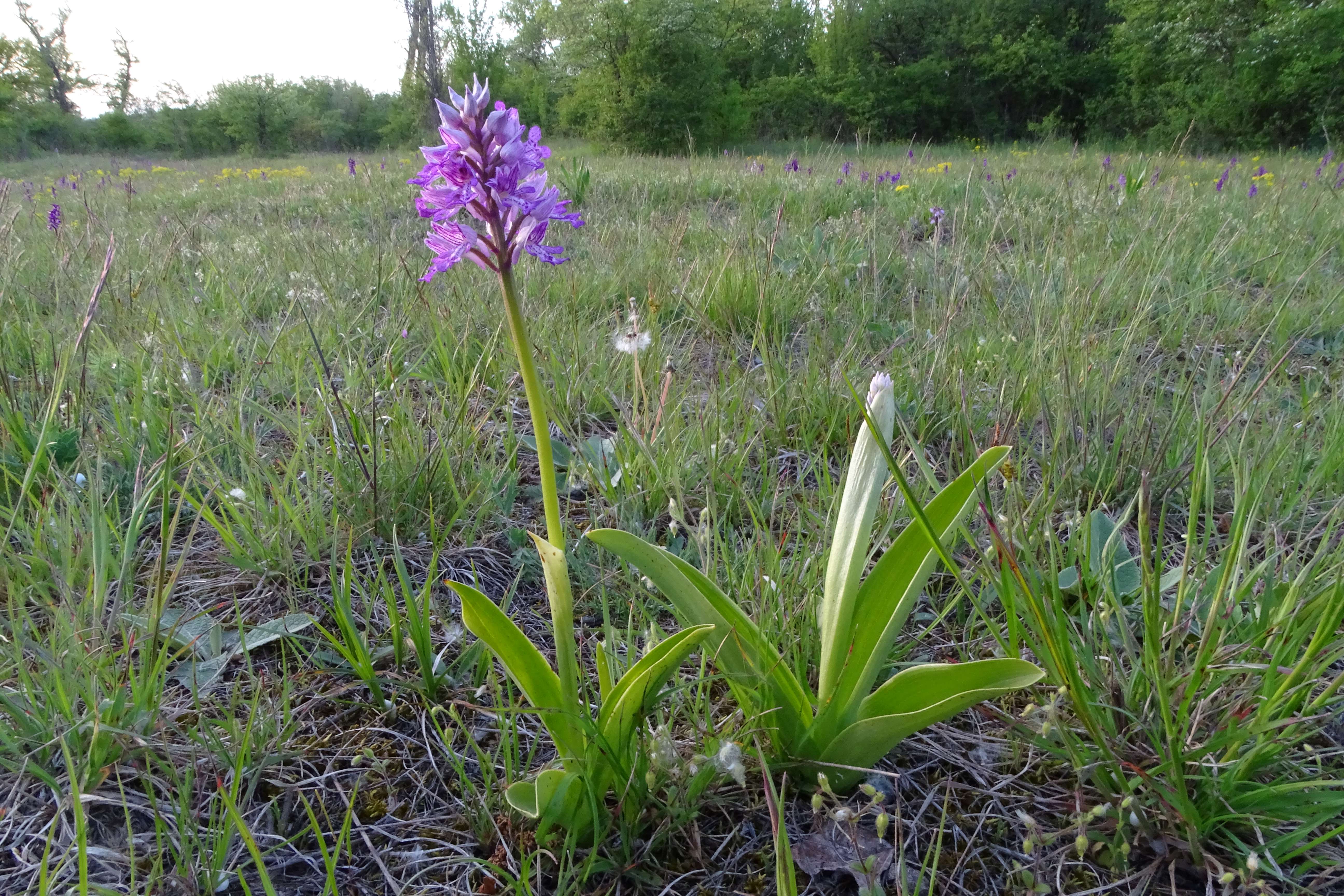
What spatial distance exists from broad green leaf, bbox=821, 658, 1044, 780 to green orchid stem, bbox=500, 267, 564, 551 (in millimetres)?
466

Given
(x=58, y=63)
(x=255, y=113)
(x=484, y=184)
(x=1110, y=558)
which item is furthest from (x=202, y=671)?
(x=58, y=63)

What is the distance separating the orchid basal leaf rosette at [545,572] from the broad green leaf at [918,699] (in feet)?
0.83

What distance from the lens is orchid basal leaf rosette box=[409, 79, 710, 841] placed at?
33.1 inches

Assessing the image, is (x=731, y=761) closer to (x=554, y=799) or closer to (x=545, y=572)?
(x=554, y=799)

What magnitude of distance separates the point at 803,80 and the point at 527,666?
25189 millimetres

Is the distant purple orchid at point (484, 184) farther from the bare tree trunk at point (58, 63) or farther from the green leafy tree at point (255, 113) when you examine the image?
the bare tree trunk at point (58, 63)

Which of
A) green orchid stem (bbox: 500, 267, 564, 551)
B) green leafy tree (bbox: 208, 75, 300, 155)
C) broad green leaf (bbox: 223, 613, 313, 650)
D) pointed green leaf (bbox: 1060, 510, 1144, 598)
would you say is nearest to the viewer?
green orchid stem (bbox: 500, 267, 564, 551)

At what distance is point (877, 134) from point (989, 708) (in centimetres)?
2241

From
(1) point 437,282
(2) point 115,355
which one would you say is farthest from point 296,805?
(1) point 437,282

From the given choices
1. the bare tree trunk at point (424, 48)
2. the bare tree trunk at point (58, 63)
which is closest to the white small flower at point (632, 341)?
the bare tree trunk at point (424, 48)

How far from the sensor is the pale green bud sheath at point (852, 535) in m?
0.94

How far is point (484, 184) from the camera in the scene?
2.77 feet

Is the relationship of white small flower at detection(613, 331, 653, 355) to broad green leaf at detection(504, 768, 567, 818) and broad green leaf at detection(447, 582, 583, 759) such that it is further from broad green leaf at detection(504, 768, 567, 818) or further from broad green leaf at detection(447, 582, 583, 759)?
broad green leaf at detection(504, 768, 567, 818)

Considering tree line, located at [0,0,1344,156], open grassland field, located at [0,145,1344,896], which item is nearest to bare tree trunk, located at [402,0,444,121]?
tree line, located at [0,0,1344,156]
